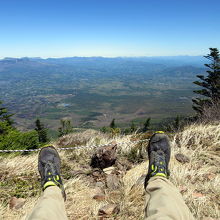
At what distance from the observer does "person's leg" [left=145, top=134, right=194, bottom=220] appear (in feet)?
5.43

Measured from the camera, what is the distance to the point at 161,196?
6.26 ft

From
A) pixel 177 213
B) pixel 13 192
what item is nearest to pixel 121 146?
pixel 13 192

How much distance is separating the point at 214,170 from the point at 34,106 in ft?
655

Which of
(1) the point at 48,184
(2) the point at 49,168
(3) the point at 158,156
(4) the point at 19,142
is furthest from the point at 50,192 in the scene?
(4) the point at 19,142

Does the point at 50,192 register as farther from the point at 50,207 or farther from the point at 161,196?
the point at 161,196

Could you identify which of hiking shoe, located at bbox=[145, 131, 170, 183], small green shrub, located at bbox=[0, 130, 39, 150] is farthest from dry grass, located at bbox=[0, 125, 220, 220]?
small green shrub, located at bbox=[0, 130, 39, 150]

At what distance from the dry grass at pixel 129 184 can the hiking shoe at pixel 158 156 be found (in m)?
0.30

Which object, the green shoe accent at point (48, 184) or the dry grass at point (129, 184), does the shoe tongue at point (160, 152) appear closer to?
the dry grass at point (129, 184)

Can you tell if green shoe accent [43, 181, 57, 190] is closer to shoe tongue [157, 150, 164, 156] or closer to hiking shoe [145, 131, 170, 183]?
hiking shoe [145, 131, 170, 183]

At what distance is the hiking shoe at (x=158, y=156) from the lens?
251cm

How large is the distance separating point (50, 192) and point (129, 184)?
4.04 ft

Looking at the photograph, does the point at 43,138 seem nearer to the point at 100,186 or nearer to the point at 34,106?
the point at 100,186

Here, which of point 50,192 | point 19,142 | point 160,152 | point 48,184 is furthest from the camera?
point 19,142

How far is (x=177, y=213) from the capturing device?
5.46 ft
